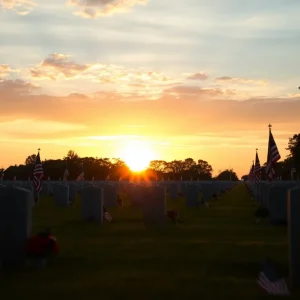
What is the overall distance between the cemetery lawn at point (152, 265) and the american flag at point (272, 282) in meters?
0.19

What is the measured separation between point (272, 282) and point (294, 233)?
4.03 ft

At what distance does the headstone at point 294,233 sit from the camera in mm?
10727

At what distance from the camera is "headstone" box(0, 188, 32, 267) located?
12.8 m

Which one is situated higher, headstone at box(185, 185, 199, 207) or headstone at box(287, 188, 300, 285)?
headstone at box(185, 185, 199, 207)

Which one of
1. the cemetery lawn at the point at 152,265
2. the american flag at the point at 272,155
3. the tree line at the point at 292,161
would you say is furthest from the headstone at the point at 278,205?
the tree line at the point at 292,161

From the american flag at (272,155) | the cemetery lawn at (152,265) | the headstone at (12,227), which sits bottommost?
the cemetery lawn at (152,265)

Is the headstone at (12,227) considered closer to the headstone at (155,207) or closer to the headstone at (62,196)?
the headstone at (155,207)

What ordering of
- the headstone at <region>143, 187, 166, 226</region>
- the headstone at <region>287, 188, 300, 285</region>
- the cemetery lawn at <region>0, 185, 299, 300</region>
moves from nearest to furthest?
the cemetery lawn at <region>0, 185, 299, 300</region> < the headstone at <region>287, 188, 300, 285</region> < the headstone at <region>143, 187, 166, 226</region>

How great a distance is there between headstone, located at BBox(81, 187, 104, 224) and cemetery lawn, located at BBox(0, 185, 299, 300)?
1147mm

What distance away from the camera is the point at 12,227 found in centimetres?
1277

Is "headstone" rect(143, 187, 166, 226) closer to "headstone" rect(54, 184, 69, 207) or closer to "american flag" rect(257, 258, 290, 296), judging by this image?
"american flag" rect(257, 258, 290, 296)

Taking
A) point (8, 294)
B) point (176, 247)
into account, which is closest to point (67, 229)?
point (176, 247)

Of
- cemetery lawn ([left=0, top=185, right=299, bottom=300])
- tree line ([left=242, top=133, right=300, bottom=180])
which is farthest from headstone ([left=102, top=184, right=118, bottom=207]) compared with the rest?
tree line ([left=242, top=133, right=300, bottom=180])

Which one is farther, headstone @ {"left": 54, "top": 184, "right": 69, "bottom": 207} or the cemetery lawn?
headstone @ {"left": 54, "top": 184, "right": 69, "bottom": 207}
